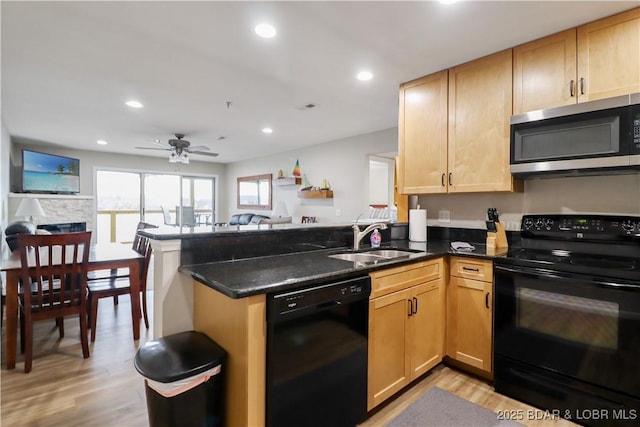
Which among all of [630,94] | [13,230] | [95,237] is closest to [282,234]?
[630,94]

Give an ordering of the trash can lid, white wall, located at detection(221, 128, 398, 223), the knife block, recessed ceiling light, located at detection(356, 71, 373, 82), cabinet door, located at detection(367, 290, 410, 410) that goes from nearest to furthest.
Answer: the trash can lid
cabinet door, located at detection(367, 290, 410, 410)
the knife block
recessed ceiling light, located at detection(356, 71, 373, 82)
white wall, located at detection(221, 128, 398, 223)

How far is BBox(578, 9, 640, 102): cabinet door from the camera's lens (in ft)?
6.32

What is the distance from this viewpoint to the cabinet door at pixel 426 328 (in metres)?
2.14

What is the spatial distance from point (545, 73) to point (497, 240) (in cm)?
127

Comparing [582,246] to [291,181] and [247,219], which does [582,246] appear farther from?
[247,219]

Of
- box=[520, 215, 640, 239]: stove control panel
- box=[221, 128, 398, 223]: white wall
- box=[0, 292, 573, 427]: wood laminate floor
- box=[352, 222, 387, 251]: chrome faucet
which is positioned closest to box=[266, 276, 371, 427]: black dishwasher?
box=[0, 292, 573, 427]: wood laminate floor

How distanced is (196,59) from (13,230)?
3285 mm

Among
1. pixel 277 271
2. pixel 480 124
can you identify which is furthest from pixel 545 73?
pixel 277 271

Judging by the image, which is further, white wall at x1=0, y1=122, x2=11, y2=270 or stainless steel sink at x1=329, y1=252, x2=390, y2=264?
white wall at x1=0, y1=122, x2=11, y2=270

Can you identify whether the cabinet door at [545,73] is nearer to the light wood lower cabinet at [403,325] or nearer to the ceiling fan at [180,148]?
the light wood lower cabinet at [403,325]

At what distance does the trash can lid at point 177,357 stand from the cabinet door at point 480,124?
225 centimetres

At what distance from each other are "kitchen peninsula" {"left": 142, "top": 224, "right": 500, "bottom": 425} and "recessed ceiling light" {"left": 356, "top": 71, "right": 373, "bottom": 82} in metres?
1.44

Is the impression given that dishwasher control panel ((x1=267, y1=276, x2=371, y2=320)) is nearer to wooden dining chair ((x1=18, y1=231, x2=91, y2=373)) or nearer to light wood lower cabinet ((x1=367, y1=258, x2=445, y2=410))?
light wood lower cabinet ((x1=367, y1=258, x2=445, y2=410))

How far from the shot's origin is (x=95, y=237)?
7117mm
